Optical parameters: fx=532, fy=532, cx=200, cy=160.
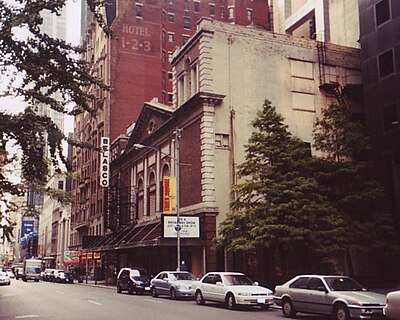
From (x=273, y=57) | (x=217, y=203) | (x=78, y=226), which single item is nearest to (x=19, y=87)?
(x=217, y=203)

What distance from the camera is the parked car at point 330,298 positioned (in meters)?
16.0

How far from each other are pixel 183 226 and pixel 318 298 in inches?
754

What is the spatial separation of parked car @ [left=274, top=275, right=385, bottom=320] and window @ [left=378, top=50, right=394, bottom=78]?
22915 millimetres

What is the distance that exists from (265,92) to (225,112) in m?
3.98

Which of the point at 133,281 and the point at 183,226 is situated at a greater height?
the point at 183,226

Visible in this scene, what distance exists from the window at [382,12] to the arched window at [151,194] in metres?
23.5

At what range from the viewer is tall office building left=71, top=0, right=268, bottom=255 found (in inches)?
2849

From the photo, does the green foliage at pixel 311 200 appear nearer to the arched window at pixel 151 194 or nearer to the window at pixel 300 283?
the window at pixel 300 283

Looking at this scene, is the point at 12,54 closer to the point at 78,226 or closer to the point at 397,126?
the point at 397,126

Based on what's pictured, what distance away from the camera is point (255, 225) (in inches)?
1141

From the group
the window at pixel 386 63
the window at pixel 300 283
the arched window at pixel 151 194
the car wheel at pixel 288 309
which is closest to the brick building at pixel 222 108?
the arched window at pixel 151 194

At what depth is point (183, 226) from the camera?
3603 cm

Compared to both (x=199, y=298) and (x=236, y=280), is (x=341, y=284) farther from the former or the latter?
(x=199, y=298)

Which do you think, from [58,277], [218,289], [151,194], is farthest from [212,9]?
[218,289]
